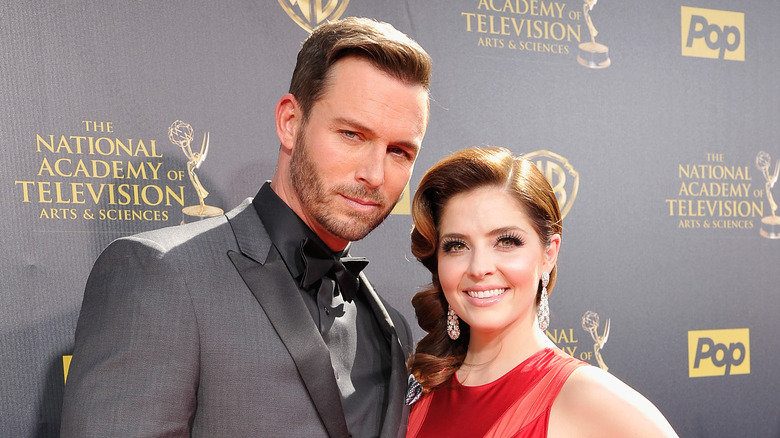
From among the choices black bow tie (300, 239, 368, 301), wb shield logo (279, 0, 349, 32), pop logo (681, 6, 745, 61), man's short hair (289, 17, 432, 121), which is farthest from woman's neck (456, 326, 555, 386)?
pop logo (681, 6, 745, 61)

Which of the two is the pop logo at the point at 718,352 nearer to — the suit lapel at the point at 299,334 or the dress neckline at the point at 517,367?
the dress neckline at the point at 517,367

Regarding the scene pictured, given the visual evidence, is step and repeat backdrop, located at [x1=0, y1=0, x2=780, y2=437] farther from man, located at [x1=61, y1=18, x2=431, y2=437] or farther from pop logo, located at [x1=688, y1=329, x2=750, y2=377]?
man, located at [x1=61, y1=18, x2=431, y2=437]

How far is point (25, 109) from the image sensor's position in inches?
71.4

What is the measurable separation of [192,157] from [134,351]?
3.05 ft

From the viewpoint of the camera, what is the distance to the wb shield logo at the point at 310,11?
83.7 inches

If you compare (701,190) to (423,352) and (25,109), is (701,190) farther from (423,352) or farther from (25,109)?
(25,109)

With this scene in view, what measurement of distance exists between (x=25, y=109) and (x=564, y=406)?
1562 mm

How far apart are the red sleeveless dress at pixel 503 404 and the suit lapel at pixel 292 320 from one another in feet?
1.50

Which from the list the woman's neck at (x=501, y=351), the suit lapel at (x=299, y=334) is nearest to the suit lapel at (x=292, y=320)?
the suit lapel at (x=299, y=334)

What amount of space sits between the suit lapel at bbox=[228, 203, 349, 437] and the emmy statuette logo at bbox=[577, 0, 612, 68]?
1.65 meters

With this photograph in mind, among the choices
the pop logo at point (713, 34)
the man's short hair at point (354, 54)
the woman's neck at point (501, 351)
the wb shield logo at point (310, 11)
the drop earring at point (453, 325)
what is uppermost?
the pop logo at point (713, 34)

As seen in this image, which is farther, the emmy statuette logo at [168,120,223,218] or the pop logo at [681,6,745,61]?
the pop logo at [681,6,745,61]

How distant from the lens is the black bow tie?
142 centimetres

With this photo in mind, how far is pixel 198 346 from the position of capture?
1.24m
